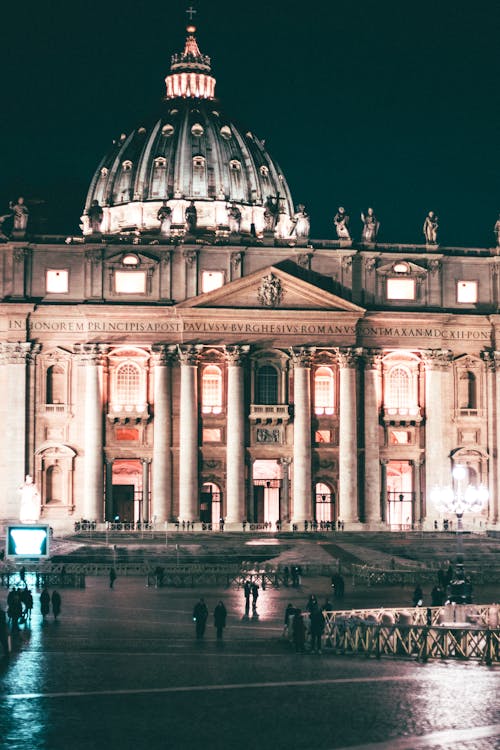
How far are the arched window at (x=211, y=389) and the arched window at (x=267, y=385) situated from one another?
2.25m

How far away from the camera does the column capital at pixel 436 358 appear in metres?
96.7

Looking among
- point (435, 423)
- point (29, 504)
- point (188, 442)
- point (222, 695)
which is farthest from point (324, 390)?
point (222, 695)

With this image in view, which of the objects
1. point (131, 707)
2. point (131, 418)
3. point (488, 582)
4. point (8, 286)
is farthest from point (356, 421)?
point (131, 707)

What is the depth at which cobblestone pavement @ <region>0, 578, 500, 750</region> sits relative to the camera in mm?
29750

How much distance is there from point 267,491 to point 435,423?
415 inches

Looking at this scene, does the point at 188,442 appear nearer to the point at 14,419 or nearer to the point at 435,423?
the point at 14,419

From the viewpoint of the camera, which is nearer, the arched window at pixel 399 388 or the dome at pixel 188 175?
the arched window at pixel 399 388

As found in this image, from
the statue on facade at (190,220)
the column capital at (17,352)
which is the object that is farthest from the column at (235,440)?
the column capital at (17,352)

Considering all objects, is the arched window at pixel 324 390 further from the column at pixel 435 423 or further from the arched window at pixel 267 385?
the column at pixel 435 423

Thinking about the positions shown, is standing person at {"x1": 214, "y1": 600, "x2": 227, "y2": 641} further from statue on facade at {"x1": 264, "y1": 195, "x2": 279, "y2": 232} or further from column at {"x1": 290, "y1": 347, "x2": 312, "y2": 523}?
statue on facade at {"x1": 264, "y1": 195, "x2": 279, "y2": 232}

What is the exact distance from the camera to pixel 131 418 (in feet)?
311

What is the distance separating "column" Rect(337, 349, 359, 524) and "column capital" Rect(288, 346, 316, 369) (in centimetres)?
179

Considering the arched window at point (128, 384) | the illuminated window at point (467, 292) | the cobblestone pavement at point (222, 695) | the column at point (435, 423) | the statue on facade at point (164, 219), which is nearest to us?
the cobblestone pavement at point (222, 695)

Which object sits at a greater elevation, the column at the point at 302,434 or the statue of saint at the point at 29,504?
the column at the point at 302,434
